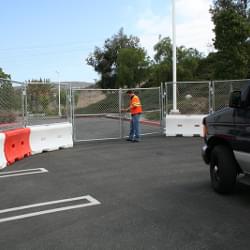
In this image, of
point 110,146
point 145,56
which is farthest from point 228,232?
point 145,56

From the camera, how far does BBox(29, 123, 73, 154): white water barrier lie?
37.3 feet

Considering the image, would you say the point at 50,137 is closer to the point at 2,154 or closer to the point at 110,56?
the point at 2,154

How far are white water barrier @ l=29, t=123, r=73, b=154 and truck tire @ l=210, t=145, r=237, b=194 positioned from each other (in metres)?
6.53

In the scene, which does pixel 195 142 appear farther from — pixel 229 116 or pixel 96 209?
pixel 96 209

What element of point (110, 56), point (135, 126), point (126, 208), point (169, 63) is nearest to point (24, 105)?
point (135, 126)

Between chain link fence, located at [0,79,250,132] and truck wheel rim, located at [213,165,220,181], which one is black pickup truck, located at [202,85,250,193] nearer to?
truck wheel rim, located at [213,165,220,181]

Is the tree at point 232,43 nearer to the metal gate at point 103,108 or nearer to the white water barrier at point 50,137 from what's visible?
the metal gate at point 103,108

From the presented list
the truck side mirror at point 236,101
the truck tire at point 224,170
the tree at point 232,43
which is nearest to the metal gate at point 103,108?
the tree at point 232,43

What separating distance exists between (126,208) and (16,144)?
18.1ft

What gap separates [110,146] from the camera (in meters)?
12.7

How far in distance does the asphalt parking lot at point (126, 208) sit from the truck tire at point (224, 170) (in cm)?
16

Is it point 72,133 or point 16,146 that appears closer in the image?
point 16,146

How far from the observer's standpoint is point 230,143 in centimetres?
590

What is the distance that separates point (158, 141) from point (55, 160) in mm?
4626
